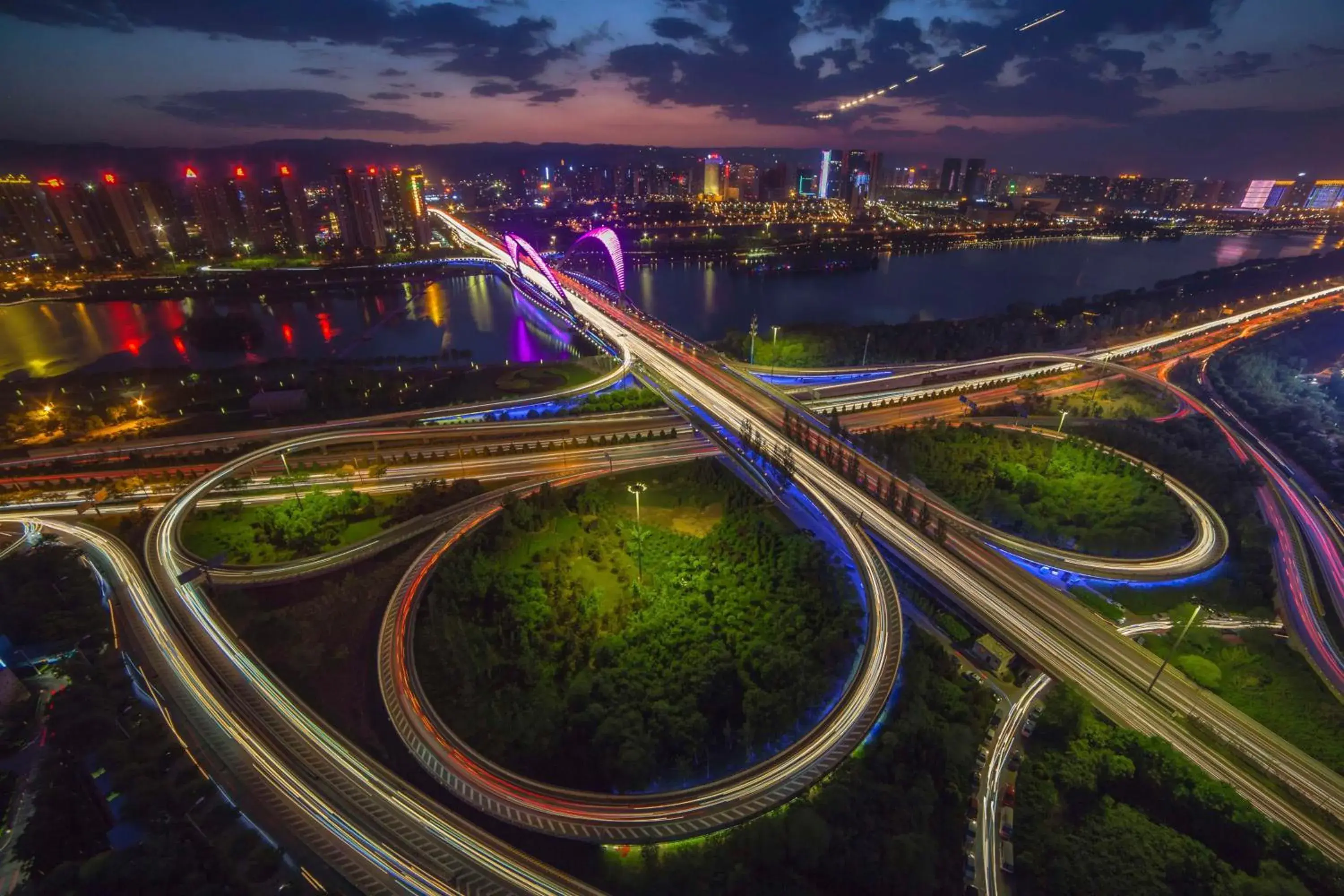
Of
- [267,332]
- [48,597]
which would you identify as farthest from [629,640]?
[267,332]

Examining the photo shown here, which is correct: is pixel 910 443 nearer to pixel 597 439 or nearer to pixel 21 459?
pixel 597 439

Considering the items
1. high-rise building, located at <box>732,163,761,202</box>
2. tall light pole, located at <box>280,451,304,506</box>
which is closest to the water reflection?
tall light pole, located at <box>280,451,304,506</box>

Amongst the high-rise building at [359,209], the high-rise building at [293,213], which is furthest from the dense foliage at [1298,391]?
the high-rise building at [293,213]

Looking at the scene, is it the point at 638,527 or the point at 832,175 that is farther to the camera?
the point at 832,175

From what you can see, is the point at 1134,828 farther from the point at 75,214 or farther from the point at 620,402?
the point at 75,214

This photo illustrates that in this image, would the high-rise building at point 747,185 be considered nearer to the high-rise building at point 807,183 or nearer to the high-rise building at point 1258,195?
the high-rise building at point 807,183

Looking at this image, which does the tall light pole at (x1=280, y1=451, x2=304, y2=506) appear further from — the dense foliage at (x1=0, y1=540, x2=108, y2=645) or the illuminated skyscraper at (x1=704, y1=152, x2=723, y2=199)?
the illuminated skyscraper at (x1=704, y1=152, x2=723, y2=199)

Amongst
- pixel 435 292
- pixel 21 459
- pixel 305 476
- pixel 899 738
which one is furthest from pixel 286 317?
pixel 899 738

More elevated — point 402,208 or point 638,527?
point 402,208
